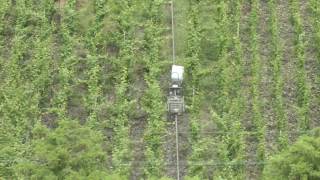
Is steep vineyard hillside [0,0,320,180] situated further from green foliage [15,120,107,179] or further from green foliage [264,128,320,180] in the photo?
green foliage [264,128,320,180]

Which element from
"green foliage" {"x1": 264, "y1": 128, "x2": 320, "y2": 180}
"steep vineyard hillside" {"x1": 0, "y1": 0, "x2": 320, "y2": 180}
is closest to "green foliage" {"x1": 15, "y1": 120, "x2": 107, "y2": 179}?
"steep vineyard hillside" {"x1": 0, "y1": 0, "x2": 320, "y2": 180}

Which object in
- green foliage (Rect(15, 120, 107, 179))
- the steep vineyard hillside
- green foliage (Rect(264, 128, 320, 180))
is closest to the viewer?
green foliage (Rect(264, 128, 320, 180))

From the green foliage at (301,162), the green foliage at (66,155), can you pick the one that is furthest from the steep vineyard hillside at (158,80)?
the green foliage at (301,162)

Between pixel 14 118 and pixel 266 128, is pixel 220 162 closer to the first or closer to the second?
pixel 266 128

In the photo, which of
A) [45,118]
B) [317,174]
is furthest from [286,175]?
[45,118]

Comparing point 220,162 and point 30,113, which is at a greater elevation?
point 30,113

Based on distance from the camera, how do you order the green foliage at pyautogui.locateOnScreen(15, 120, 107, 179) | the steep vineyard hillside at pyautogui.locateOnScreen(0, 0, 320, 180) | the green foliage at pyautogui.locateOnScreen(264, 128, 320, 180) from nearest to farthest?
the green foliage at pyautogui.locateOnScreen(264, 128, 320, 180) → the green foliage at pyautogui.locateOnScreen(15, 120, 107, 179) → the steep vineyard hillside at pyautogui.locateOnScreen(0, 0, 320, 180)

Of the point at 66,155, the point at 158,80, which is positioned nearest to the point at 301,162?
the point at 66,155

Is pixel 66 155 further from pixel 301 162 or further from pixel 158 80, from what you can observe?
pixel 158 80
